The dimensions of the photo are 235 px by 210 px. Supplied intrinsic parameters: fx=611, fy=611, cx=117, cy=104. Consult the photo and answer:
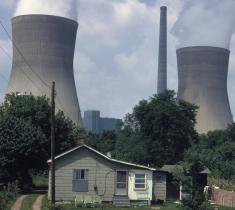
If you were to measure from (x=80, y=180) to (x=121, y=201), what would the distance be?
238 centimetres

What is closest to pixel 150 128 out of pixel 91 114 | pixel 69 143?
pixel 69 143

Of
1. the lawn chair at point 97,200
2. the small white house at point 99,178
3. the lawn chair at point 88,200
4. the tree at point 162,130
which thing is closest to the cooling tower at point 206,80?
the tree at point 162,130

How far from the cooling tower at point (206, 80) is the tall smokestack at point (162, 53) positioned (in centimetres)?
5607

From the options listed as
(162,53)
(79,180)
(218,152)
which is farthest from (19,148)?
(162,53)

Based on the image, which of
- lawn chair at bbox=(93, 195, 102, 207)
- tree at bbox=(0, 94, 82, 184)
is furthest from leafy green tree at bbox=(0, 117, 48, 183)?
lawn chair at bbox=(93, 195, 102, 207)

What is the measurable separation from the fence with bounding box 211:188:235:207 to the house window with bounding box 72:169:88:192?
7332 millimetres

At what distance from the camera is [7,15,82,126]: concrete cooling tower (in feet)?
198

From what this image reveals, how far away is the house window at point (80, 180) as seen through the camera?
3156 cm

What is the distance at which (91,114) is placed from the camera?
17362cm

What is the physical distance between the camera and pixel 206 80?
2724 inches

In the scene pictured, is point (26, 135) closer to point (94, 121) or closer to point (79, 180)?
point (79, 180)

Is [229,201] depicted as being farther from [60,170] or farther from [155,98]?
[155,98]

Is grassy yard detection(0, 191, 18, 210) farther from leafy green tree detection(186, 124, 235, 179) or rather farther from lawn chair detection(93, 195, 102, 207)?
leafy green tree detection(186, 124, 235, 179)

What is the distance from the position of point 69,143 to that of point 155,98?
21090 mm
